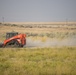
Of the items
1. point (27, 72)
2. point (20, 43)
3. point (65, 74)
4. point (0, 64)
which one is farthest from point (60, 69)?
point (20, 43)

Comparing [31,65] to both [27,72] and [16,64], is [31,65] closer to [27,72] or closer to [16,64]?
[16,64]

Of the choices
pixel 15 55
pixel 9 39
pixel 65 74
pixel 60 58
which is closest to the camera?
pixel 65 74

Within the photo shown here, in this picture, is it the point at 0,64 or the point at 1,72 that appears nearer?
the point at 1,72

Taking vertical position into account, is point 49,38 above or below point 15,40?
below

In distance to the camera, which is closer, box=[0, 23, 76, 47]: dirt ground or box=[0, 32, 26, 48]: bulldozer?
box=[0, 32, 26, 48]: bulldozer

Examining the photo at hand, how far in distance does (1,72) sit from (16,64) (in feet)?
9.28

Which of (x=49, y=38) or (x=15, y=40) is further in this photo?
(x=49, y=38)

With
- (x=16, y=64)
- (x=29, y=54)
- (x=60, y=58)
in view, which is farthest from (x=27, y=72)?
(x=29, y=54)

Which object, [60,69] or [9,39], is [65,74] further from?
[9,39]

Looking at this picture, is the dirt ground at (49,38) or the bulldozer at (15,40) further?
the dirt ground at (49,38)

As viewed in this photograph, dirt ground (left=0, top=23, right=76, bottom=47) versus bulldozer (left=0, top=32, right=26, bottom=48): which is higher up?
bulldozer (left=0, top=32, right=26, bottom=48)

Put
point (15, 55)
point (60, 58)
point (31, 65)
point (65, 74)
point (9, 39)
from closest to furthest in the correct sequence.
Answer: point (65, 74) → point (31, 65) → point (60, 58) → point (15, 55) → point (9, 39)

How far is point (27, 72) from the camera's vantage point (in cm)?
1702

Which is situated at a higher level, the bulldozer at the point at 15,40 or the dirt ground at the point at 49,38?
the bulldozer at the point at 15,40
